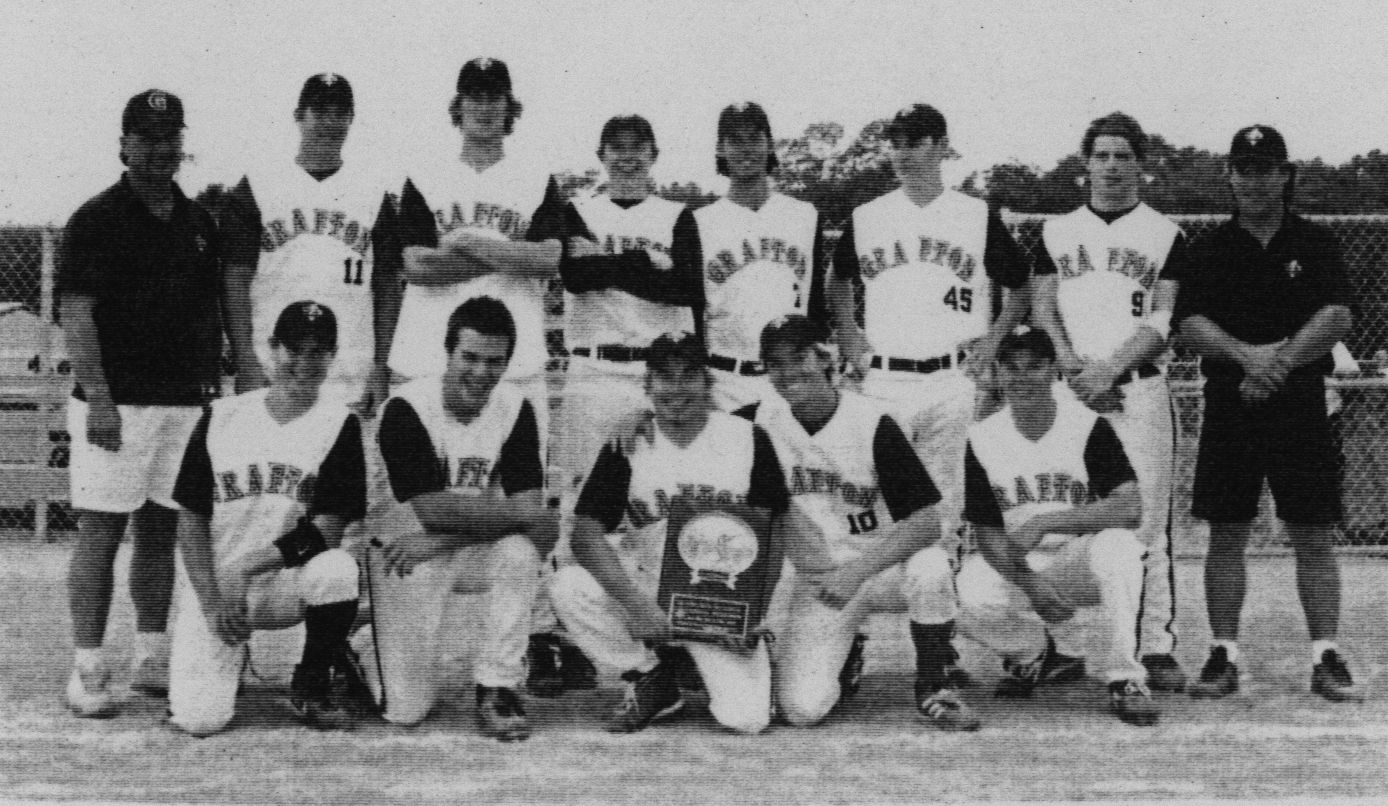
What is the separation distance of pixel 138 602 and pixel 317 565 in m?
0.86

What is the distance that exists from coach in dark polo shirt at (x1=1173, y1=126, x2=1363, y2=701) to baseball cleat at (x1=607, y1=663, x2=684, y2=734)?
1675mm

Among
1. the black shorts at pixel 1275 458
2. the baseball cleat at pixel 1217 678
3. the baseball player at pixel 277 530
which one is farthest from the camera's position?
the black shorts at pixel 1275 458

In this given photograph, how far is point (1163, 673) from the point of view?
15.5ft

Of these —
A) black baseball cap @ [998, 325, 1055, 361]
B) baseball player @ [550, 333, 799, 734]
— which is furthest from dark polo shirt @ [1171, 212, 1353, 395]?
baseball player @ [550, 333, 799, 734]

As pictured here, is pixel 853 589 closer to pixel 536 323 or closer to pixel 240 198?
pixel 536 323

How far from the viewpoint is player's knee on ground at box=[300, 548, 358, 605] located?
4.12 metres

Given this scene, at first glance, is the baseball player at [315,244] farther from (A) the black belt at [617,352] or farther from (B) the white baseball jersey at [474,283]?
(A) the black belt at [617,352]

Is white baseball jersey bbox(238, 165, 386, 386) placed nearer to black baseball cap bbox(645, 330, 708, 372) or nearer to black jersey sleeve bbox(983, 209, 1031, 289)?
black baseball cap bbox(645, 330, 708, 372)

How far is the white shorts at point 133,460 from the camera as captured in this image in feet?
14.3

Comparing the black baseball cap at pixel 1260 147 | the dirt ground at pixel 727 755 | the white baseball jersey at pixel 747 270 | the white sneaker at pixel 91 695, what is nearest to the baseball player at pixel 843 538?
the dirt ground at pixel 727 755

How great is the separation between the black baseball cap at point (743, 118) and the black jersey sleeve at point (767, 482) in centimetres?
112

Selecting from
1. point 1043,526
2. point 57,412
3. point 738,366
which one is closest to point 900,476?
point 1043,526

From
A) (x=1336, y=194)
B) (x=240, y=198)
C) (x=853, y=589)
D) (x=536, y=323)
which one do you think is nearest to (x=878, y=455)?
(x=853, y=589)

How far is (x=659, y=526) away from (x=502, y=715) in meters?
0.78
